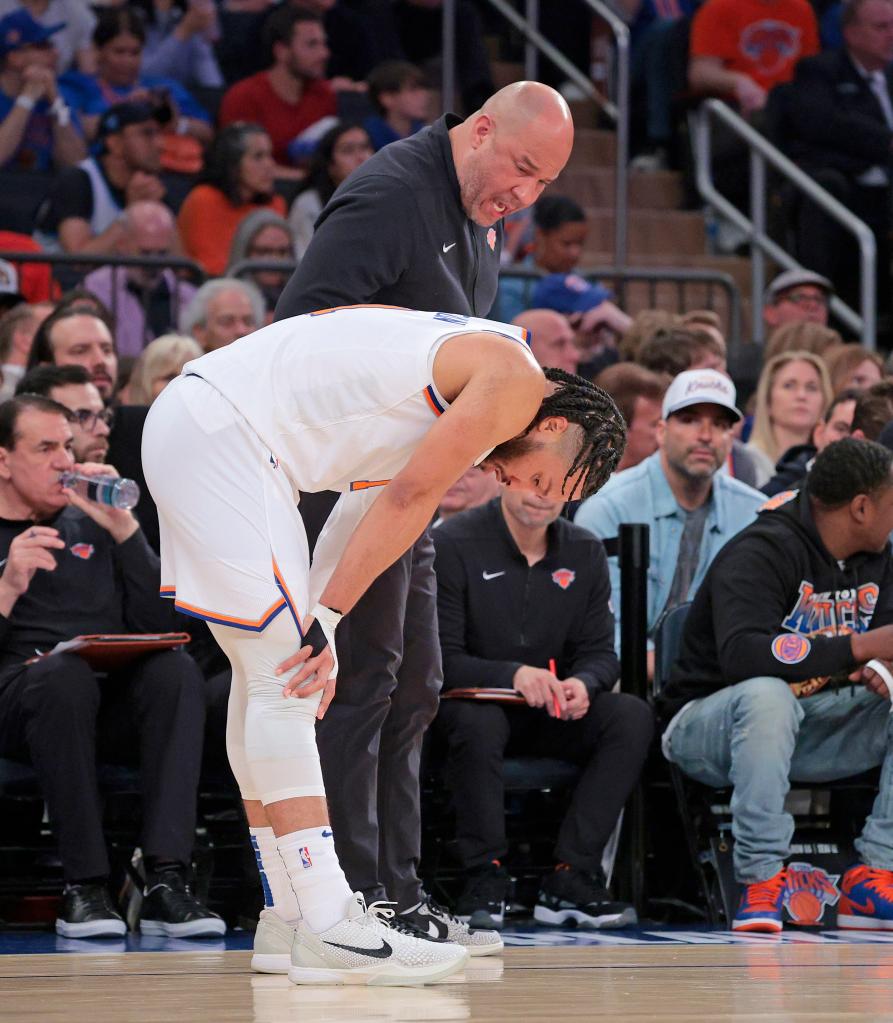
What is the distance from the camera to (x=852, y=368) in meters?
7.43

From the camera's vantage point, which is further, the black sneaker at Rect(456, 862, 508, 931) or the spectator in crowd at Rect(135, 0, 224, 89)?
the spectator in crowd at Rect(135, 0, 224, 89)

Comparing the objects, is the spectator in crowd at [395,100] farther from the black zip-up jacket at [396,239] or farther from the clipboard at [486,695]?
the black zip-up jacket at [396,239]

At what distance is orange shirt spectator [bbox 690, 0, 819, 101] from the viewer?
10461mm

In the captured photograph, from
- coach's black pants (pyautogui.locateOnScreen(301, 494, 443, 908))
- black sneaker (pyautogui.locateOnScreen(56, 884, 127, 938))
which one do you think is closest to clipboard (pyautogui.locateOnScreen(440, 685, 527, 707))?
black sneaker (pyautogui.locateOnScreen(56, 884, 127, 938))

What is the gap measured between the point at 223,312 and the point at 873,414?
250 cm

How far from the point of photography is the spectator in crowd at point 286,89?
31.8 ft

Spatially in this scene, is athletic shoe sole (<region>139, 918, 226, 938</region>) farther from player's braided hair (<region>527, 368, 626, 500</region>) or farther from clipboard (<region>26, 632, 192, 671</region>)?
player's braided hair (<region>527, 368, 626, 500</region>)

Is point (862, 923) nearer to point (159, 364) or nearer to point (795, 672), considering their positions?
point (795, 672)

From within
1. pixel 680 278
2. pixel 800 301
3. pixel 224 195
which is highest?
pixel 224 195

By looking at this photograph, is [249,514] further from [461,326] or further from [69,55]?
[69,55]

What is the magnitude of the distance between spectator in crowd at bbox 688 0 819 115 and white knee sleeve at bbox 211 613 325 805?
772 cm

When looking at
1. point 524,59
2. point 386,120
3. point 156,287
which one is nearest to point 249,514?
point 156,287

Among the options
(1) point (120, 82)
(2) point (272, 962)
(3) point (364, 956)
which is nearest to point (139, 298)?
(1) point (120, 82)

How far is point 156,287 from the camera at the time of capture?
25.7 ft
